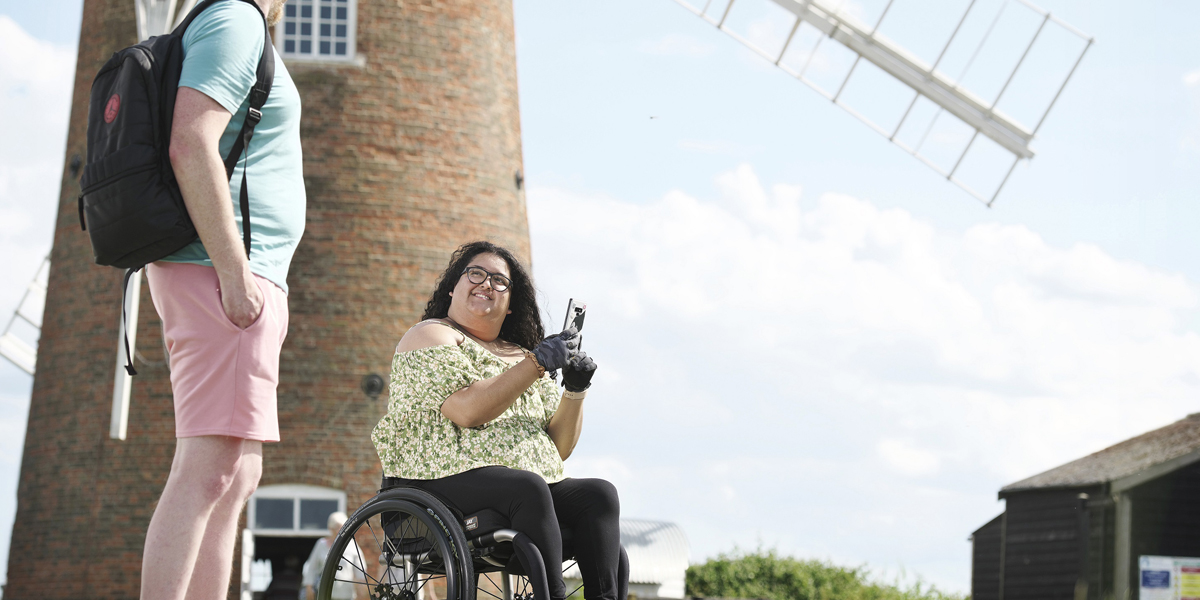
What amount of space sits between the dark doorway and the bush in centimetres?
685

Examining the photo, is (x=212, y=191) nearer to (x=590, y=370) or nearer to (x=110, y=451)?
(x=590, y=370)

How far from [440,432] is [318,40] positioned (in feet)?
34.3

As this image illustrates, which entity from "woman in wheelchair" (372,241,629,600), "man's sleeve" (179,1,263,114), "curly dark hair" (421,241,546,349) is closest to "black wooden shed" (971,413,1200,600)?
"curly dark hair" (421,241,546,349)

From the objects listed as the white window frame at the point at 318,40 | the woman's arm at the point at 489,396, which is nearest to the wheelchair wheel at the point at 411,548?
the woman's arm at the point at 489,396

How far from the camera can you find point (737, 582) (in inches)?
837

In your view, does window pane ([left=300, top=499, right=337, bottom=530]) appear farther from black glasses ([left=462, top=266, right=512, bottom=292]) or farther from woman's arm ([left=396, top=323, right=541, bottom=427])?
woman's arm ([left=396, top=323, right=541, bottom=427])

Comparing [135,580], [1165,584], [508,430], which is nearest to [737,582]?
[1165,584]

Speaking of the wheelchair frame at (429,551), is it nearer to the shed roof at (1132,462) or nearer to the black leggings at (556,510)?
the black leggings at (556,510)

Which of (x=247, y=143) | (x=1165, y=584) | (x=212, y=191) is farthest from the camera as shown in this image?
(x=1165, y=584)

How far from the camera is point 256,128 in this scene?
3.35 metres

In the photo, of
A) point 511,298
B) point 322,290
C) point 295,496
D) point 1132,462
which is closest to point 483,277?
point 511,298

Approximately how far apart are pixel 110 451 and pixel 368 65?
4.89 meters

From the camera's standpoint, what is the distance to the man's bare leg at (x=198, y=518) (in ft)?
9.82

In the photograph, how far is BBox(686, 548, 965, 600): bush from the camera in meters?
19.4
